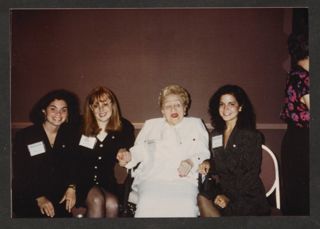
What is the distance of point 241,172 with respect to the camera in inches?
107

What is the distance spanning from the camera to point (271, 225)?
2742 mm

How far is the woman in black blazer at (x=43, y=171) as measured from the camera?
108 inches

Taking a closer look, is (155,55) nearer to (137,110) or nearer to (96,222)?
(137,110)

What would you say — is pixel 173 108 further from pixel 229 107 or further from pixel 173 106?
pixel 229 107

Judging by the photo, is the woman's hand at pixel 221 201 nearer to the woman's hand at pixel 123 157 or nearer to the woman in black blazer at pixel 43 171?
the woman's hand at pixel 123 157

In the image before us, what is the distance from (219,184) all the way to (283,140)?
556mm

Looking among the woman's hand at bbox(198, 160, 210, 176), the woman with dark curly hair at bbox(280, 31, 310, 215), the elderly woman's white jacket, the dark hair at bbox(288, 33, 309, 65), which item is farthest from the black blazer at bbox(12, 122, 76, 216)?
the dark hair at bbox(288, 33, 309, 65)

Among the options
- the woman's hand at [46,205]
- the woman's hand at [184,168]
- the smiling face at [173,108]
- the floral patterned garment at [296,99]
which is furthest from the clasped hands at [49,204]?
the floral patterned garment at [296,99]

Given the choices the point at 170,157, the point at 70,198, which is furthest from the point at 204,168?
the point at 70,198

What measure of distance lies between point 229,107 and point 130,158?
0.79 metres

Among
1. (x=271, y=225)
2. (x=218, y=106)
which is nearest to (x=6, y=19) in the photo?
(x=218, y=106)

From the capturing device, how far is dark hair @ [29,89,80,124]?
2723 mm

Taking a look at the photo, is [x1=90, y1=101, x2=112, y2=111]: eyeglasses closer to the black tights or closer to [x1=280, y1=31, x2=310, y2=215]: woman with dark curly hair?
the black tights

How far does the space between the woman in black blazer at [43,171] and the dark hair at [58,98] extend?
0.02 m
